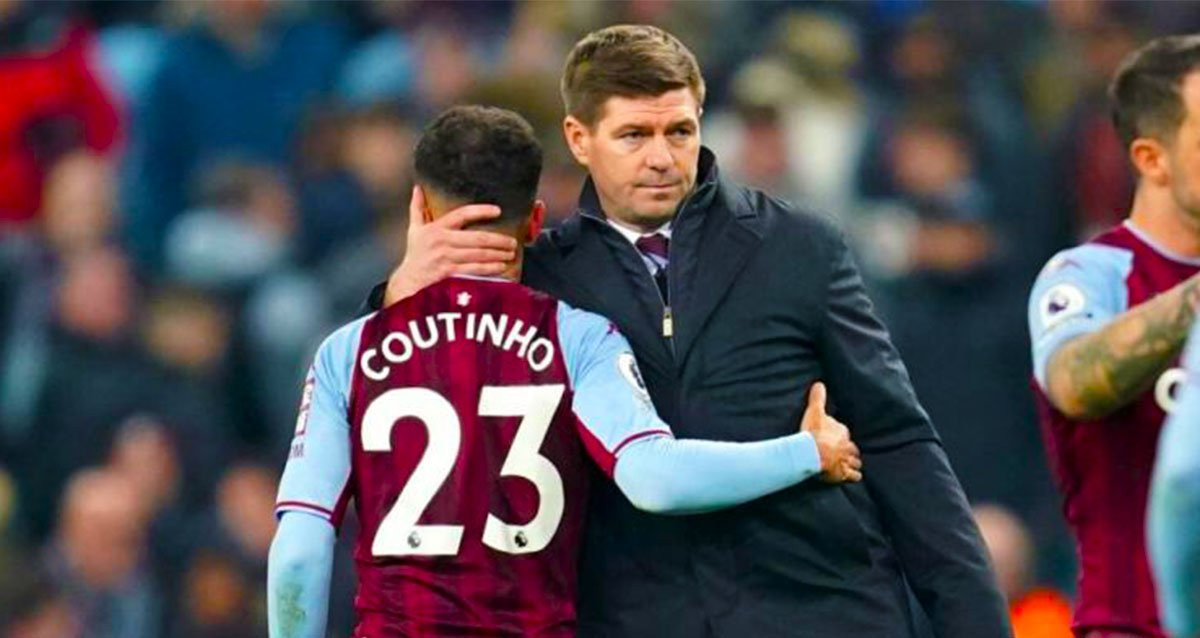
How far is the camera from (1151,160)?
478 centimetres

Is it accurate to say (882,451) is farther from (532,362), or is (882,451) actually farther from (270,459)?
(270,459)

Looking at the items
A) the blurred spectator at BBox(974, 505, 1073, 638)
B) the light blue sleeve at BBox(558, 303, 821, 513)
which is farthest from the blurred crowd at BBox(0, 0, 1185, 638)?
the light blue sleeve at BBox(558, 303, 821, 513)

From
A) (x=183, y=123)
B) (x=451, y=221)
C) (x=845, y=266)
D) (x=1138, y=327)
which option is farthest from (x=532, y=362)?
(x=183, y=123)

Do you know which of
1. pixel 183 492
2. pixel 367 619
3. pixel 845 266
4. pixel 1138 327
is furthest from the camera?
pixel 183 492

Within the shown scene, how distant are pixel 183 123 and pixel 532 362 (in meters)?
5.52

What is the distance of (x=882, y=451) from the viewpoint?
4.93m

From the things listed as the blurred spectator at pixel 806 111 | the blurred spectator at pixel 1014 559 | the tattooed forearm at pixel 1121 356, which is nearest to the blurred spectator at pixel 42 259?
the blurred spectator at pixel 806 111

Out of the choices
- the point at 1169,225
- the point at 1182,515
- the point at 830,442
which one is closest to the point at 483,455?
the point at 830,442

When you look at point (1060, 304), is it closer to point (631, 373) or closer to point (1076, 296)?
point (1076, 296)

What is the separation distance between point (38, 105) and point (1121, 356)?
247 inches

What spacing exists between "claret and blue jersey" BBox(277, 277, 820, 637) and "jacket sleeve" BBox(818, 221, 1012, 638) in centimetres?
25

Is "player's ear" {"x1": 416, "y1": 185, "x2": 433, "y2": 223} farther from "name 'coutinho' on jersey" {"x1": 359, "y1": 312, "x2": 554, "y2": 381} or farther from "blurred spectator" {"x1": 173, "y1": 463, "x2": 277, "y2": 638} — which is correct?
"blurred spectator" {"x1": 173, "y1": 463, "x2": 277, "y2": 638}

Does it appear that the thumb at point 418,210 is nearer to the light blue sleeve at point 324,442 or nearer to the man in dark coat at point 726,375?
the man in dark coat at point 726,375

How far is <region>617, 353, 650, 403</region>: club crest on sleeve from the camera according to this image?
465 cm
